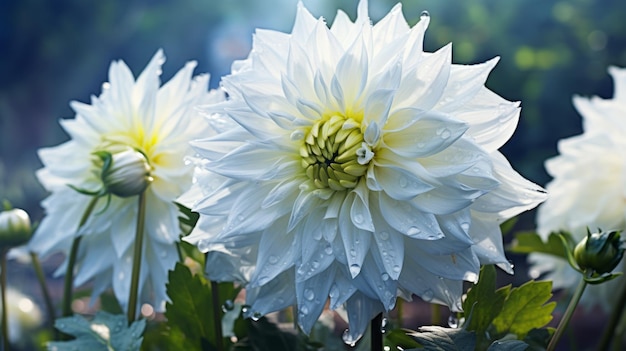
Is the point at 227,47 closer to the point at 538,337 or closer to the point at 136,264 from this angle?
the point at 136,264

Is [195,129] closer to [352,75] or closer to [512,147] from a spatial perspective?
[352,75]

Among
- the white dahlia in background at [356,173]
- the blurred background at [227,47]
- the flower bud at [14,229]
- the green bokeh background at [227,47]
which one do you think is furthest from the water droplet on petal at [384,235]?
the blurred background at [227,47]

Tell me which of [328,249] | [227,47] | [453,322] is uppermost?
[328,249]

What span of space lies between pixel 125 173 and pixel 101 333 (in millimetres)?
136

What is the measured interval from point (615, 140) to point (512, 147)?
3.87m

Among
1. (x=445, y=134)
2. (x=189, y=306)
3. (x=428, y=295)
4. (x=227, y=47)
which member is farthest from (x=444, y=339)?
(x=227, y=47)

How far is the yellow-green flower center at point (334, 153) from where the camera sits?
517 mm

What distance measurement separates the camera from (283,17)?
5711 millimetres

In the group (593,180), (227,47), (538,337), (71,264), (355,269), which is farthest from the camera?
(227,47)

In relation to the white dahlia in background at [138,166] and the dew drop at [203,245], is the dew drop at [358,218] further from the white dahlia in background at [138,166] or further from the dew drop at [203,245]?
the white dahlia in background at [138,166]

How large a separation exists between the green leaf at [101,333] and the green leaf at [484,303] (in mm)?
252

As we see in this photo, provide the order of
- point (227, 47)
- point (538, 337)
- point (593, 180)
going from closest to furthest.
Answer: point (538, 337), point (593, 180), point (227, 47)

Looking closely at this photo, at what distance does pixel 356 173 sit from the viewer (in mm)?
525

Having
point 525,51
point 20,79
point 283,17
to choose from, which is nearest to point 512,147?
point 525,51
